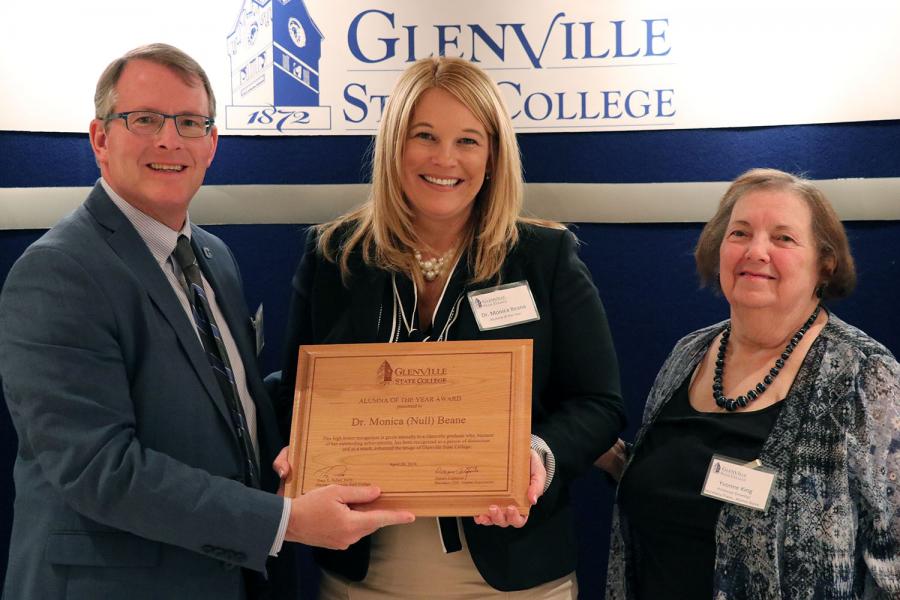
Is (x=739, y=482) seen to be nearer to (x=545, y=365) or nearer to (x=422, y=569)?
(x=545, y=365)

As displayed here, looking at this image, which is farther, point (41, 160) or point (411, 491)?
point (41, 160)

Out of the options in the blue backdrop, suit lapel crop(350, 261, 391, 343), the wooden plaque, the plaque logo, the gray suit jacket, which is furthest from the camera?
the blue backdrop

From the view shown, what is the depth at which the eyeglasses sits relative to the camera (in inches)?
86.1

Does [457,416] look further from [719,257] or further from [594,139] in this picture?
[594,139]

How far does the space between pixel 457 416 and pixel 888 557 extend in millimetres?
1060

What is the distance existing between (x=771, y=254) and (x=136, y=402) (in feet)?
5.29

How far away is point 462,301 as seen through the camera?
7.53 feet

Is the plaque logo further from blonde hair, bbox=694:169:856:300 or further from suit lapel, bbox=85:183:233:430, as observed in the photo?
blonde hair, bbox=694:169:856:300

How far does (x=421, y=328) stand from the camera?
231cm

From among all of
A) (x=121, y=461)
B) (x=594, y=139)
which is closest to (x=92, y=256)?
(x=121, y=461)

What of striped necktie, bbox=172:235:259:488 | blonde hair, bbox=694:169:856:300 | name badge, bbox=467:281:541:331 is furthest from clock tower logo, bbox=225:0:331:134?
blonde hair, bbox=694:169:856:300

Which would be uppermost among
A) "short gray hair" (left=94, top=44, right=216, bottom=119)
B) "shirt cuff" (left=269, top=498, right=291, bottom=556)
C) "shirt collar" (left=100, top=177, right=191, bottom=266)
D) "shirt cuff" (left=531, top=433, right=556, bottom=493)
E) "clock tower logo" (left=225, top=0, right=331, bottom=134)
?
"clock tower logo" (left=225, top=0, right=331, bottom=134)
